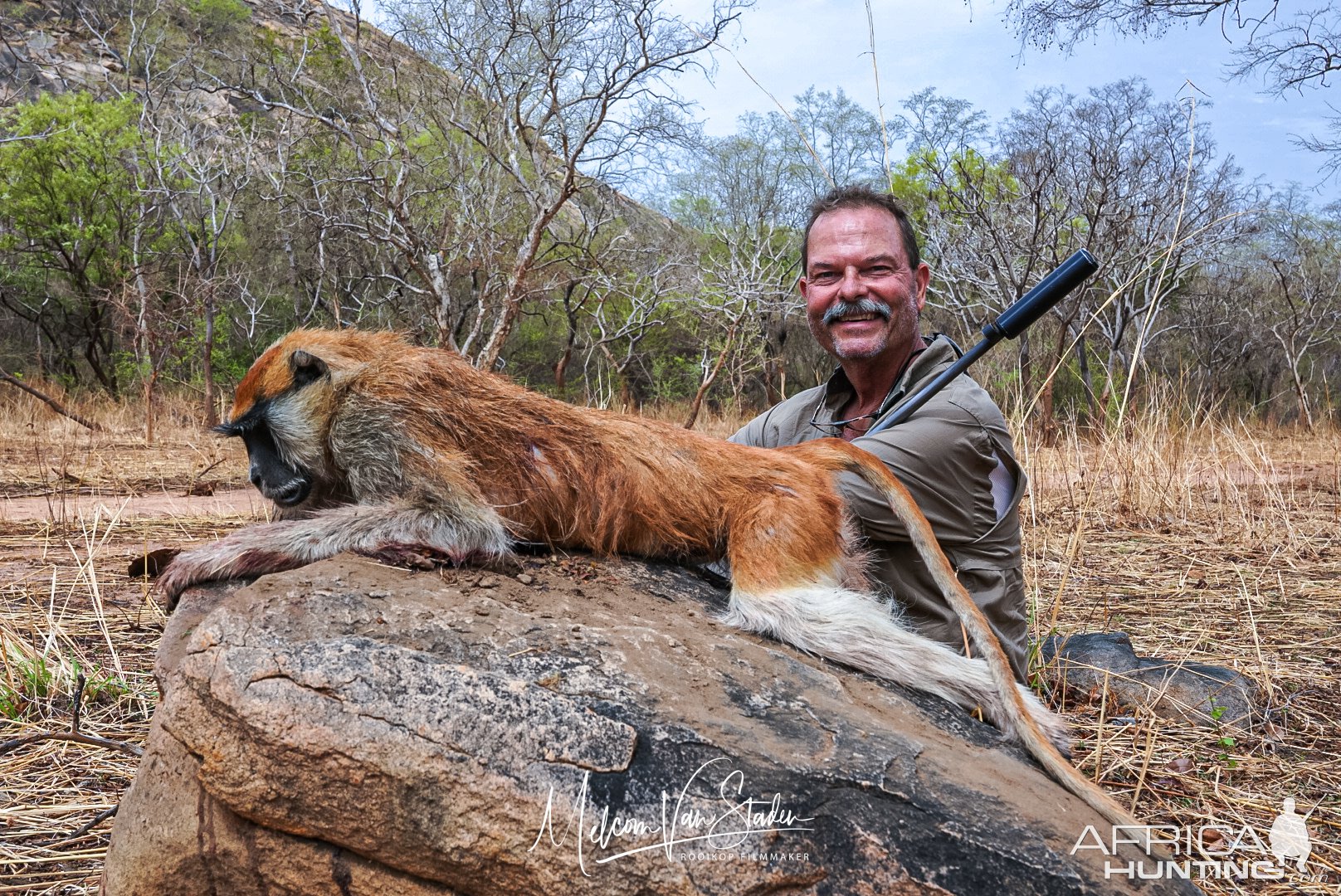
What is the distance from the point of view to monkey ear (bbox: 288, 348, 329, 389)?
280 centimetres

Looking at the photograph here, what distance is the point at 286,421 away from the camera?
2773 mm

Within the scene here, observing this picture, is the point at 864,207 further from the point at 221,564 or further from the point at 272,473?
the point at 221,564

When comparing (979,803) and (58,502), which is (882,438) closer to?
(979,803)

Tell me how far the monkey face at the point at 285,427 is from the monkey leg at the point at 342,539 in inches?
8.3

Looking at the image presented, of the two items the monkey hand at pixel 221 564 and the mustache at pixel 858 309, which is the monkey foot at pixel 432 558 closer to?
the monkey hand at pixel 221 564

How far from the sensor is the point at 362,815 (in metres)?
1.77

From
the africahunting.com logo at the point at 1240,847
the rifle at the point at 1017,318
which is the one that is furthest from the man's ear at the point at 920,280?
the africahunting.com logo at the point at 1240,847

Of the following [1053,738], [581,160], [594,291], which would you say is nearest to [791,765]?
[1053,738]

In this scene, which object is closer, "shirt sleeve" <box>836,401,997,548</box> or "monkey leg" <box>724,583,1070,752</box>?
"monkey leg" <box>724,583,1070,752</box>

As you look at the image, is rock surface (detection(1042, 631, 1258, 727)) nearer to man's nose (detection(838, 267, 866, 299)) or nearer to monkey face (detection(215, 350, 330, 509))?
man's nose (detection(838, 267, 866, 299))

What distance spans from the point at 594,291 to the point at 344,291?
729 centimetres
